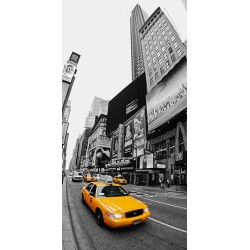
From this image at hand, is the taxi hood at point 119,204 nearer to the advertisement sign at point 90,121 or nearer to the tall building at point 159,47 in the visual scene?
the tall building at point 159,47

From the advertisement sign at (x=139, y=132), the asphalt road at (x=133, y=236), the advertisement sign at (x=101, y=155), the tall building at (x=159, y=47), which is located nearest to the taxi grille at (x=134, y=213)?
the asphalt road at (x=133, y=236)

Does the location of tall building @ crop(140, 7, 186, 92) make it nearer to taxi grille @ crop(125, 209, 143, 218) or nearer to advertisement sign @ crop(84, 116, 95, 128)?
taxi grille @ crop(125, 209, 143, 218)

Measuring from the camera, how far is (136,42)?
122125 mm

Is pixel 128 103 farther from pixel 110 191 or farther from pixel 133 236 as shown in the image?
pixel 133 236

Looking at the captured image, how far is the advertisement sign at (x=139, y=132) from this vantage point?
44438 millimetres

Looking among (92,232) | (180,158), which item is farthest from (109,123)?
(92,232)

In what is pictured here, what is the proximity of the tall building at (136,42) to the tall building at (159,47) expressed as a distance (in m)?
43.8

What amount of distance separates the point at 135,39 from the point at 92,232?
138472 mm

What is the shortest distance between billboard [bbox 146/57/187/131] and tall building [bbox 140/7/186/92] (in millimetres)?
9506

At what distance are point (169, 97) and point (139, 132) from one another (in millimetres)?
16958

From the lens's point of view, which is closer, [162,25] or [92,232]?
[92,232]
